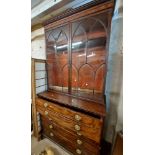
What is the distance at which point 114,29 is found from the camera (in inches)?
48.8

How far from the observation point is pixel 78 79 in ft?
4.25

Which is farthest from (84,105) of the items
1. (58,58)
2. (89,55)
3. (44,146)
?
(44,146)

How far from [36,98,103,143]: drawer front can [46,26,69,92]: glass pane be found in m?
0.30

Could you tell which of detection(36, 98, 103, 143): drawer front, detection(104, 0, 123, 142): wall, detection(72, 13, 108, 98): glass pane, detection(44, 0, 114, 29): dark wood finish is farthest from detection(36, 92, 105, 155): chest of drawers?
detection(44, 0, 114, 29): dark wood finish

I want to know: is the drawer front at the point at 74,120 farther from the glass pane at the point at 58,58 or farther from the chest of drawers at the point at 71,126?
the glass pane at the point at 58,58

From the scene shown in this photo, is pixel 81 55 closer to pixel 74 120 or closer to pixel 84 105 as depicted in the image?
pixel 84 105

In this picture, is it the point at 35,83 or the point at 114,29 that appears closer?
the point at 114,29

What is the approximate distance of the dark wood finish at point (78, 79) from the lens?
1.06 m

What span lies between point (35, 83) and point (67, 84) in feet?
1.64

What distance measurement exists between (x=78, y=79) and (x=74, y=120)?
0.49 meters

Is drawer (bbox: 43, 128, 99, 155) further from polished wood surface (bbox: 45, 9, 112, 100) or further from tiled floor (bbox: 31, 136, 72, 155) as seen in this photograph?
polished wood surface (bbox: 45, 9, 112, 100)
